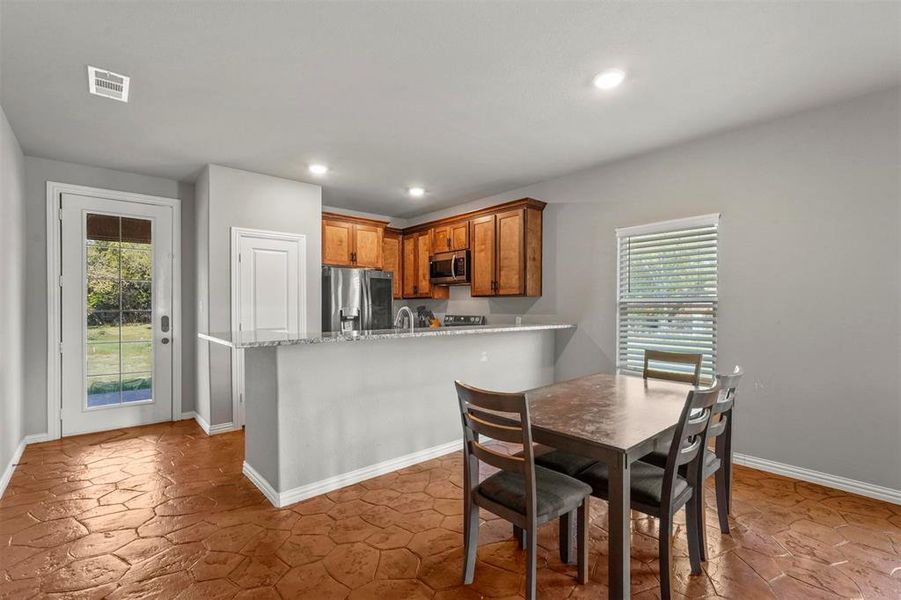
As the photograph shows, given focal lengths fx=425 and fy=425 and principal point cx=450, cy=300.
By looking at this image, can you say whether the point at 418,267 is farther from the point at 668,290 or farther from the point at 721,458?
the point at 721,458

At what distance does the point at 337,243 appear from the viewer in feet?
18.5

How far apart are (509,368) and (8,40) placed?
409 cm

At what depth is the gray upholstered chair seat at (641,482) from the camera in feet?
6.18

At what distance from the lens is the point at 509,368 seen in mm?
4246

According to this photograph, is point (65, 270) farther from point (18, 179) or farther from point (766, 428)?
point (766, 428)

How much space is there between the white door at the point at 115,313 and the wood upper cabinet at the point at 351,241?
173 cm

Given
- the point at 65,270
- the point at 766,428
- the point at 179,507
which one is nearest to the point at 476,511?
Result: the point at 179,507

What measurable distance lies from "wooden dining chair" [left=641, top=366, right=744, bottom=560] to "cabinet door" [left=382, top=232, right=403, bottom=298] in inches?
190

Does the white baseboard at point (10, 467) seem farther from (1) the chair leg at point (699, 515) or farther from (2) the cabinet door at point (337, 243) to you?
(1) the chair leg at point (699, 515)

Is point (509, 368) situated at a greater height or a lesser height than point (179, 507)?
greater

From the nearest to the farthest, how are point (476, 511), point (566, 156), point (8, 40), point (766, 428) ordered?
point (476, 511)
point (8, 40)
point (766, 428)
point (566, 156)

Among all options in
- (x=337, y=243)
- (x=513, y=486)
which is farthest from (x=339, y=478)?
(x=337, y=243)

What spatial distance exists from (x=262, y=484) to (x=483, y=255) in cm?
342

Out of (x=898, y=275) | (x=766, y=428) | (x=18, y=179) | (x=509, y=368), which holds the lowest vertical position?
(x=766, y=428)
